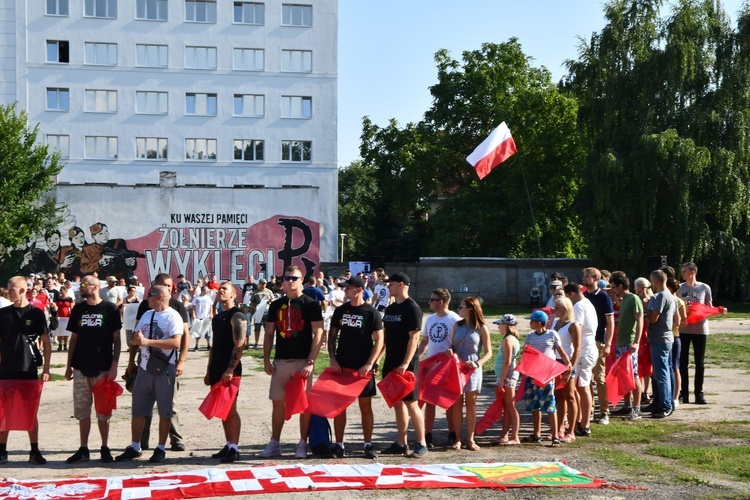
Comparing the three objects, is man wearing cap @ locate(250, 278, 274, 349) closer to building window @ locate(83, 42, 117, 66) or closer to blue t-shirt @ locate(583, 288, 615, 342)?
blue t-shirt @ locate(583, 288, 615, 342)

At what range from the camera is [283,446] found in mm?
10477

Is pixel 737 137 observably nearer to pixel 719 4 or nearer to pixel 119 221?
pixel 719 4

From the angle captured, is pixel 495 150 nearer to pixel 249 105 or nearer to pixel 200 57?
pixel 249 105

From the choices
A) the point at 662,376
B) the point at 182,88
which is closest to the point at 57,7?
the point at 182,88

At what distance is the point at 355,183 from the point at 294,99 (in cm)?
3846

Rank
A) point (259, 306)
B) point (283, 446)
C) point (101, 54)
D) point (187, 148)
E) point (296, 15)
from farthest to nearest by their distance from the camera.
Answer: point (296, 15), point (187, 148), point (101, 54), point (259, 306), point (283, 446)

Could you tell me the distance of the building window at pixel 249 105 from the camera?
62.1 m

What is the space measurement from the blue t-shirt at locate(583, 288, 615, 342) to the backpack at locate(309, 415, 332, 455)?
4.00 m

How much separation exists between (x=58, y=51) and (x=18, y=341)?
54.6 metres

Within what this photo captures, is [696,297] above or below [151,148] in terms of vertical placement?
below

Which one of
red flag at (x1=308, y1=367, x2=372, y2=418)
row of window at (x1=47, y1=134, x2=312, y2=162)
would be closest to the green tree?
row of window at (x1=47, y1=134, x2=312, y2=162)

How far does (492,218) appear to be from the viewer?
58.2 meters

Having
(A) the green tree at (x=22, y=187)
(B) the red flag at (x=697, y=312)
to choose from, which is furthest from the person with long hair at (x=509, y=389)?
(A) the green tree at (x=22, y=187)

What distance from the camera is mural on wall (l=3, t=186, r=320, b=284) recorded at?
4378cm
